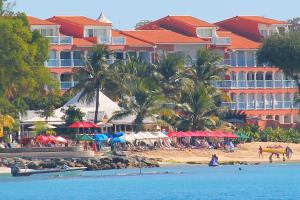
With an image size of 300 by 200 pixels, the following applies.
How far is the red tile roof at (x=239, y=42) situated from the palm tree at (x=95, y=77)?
26.8m

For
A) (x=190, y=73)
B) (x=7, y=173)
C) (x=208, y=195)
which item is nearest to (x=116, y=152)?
(x=7, y=173)

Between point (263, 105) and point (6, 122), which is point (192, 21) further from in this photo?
Result: point (6, 122)

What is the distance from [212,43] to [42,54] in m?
29.5

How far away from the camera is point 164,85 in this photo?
124 m

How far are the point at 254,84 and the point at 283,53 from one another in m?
9.81

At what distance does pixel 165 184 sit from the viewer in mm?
93375

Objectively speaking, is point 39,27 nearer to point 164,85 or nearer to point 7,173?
point 164,85

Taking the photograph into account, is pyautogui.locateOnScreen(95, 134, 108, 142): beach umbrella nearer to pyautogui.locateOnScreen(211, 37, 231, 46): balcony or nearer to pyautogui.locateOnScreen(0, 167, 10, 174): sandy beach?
pyautogui.locateOnScreen(0, 167, 10, 174): sandy beach

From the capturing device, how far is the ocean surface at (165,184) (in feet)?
279

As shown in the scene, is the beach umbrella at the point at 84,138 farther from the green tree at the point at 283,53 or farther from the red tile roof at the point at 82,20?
the red tile roof at the point at 82,20

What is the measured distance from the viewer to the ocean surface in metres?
85.0

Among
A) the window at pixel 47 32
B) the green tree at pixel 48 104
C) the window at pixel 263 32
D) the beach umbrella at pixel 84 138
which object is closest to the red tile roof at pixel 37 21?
the window at pixel 47 32

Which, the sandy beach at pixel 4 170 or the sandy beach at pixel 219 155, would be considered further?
the sandy beach at pixel 219 155

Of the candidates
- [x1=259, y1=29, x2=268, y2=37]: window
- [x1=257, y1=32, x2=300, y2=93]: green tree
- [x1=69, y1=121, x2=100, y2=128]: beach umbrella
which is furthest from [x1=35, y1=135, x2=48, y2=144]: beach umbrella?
[x1=259, y1=29, x2=268, y2=37]: window
